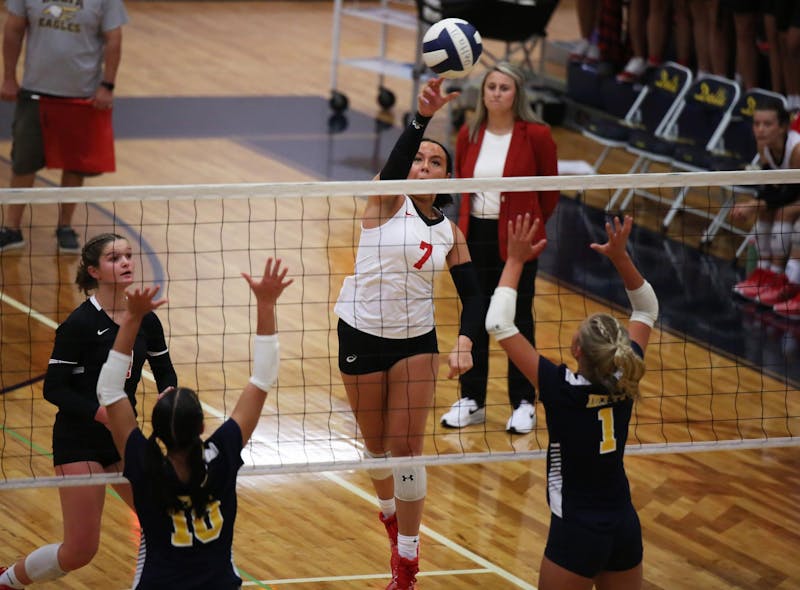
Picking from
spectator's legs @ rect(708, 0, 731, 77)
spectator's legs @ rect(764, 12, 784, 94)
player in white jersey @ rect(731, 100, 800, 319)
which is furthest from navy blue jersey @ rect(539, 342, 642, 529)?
spectator's legs @ rect(708, 0, 731, 77)

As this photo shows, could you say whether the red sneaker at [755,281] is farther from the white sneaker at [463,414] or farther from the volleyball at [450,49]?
the volleyball at [450,49]

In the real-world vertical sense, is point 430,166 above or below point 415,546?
above

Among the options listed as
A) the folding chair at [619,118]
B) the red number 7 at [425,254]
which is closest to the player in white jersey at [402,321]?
the red number 7 at [425,254]

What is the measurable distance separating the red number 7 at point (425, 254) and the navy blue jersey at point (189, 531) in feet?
5.11

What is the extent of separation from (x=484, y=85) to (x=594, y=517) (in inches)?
127

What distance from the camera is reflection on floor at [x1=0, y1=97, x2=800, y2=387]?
8.55m

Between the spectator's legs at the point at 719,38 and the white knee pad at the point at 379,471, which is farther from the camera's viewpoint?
the spectator's legs at the point at 719,38

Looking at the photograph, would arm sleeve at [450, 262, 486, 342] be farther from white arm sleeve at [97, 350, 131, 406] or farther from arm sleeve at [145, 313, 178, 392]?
white arm sleeve at [97, 350, 131, 406]

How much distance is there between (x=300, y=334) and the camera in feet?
26.6

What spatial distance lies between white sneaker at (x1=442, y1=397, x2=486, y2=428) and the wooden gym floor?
0.06 metres

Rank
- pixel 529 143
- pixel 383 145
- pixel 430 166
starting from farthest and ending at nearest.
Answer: pixel 383 145 → pixel 529 143 → pixel 430 166

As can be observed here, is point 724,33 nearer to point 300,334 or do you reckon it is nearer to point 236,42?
point 300,334

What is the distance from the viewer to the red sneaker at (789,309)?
348 inches

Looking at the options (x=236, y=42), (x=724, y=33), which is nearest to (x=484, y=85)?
(x=724, y=33)
